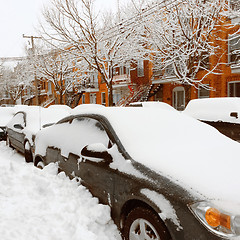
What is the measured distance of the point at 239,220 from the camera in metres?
2.03

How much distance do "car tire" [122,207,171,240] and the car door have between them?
219 inches

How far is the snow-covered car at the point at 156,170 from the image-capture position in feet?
6.99

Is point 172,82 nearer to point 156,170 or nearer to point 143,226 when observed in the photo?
point 156,170

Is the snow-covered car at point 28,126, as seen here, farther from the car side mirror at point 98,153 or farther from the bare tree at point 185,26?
the bare tree at point 185,26

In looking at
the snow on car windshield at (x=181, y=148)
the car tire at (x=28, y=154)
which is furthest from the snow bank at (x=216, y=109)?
the car tire at (x=28, y=154)

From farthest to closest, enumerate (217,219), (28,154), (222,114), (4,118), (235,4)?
(235,4), (4,118), (222,114), (28,154), (217,219)

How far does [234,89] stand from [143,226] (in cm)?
1842

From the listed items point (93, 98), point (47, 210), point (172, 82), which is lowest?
point (47, 210)

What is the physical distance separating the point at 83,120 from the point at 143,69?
22268 millimetres

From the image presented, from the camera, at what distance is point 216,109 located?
328 inches

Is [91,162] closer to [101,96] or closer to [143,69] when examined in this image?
[143,69]

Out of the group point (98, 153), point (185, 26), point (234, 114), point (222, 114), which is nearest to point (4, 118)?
point (222, 114)

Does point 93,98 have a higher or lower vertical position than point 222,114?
lower

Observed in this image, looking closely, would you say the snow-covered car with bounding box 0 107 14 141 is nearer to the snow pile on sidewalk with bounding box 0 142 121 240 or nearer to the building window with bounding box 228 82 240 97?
the snow pile on sidewalk with bounding box 0 142 121 240
